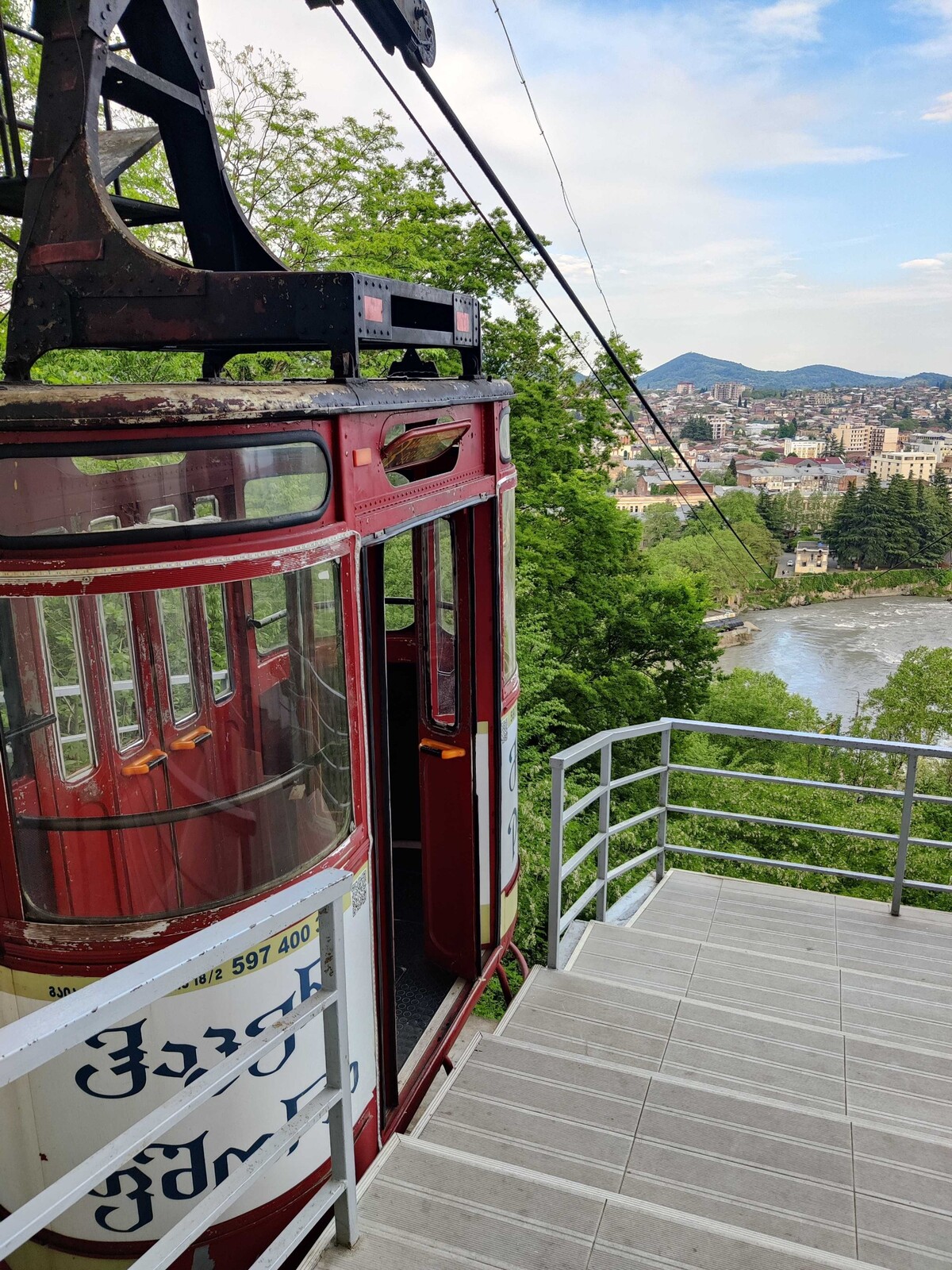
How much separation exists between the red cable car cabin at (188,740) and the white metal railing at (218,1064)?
459 millimetres

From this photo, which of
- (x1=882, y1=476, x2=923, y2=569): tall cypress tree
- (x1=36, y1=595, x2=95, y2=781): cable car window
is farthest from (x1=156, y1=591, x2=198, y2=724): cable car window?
(x1=882, y1=476, x2=923, y2=569): tall cypress tree

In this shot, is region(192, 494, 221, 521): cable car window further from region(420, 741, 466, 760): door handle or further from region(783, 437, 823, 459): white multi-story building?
region(783, 437, 823, 459): white multi-story building

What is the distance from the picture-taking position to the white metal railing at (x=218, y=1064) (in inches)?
52.6

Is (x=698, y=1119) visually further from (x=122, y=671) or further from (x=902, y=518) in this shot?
(x=902, y=518)

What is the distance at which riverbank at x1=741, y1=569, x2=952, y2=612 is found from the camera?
70.4 meters

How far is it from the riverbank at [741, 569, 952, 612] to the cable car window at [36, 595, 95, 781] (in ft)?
230

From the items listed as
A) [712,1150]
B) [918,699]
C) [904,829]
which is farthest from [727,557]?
[712,1150]

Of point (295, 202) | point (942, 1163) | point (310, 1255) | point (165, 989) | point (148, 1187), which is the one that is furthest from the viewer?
point (295, 202)

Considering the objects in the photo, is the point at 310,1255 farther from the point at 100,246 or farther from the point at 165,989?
the point at 100,246

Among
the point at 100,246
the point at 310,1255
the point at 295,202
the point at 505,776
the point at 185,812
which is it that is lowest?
the point at 310,1255

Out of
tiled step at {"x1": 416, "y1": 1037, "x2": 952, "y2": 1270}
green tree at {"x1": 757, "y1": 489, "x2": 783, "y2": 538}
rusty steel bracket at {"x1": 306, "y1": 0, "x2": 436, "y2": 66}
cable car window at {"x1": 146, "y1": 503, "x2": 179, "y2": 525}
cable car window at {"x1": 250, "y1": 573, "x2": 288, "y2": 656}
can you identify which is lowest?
green tree at {"x1": 757, "y1": 489, "x2": 783, "y2": 538}

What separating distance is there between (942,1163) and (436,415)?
10.4 ft

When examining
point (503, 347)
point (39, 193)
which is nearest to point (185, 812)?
point (39, 193)

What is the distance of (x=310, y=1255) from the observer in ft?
7.63
